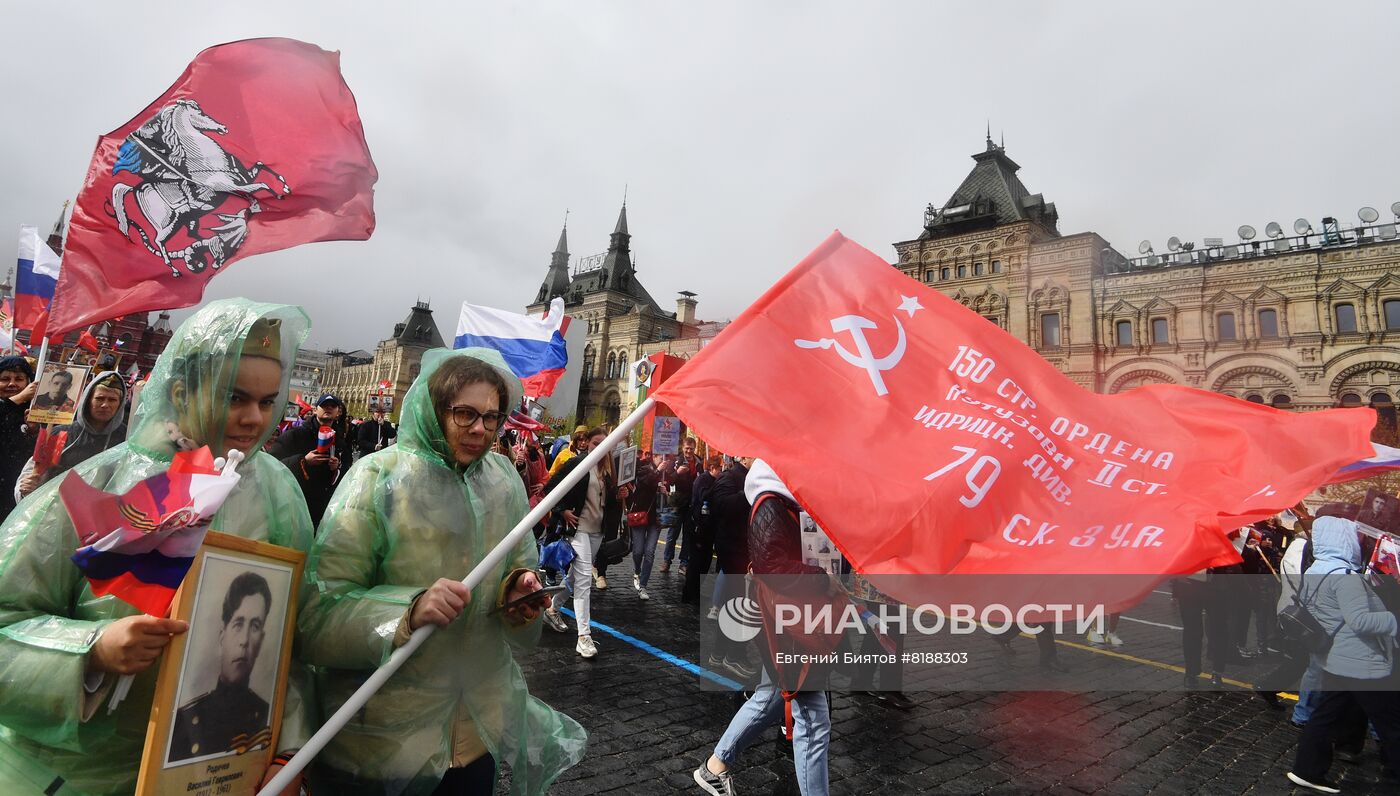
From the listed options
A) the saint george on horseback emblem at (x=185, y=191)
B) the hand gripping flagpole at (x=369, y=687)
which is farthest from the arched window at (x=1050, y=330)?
the hand gripping flagpole at (x=369, y=687)

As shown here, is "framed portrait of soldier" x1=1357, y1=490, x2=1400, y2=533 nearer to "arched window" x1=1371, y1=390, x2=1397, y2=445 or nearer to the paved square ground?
the paved square ground

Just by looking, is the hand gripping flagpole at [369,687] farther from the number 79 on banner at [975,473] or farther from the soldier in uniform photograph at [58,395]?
the soldier in uniform photograph at [58,395]

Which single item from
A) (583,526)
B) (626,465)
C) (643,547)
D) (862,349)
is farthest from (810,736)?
(643,547)

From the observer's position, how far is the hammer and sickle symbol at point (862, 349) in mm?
2756

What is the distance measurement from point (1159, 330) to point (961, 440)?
127 feet

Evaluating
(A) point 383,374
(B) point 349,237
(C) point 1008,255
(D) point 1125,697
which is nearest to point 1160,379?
(C) point 1008,255

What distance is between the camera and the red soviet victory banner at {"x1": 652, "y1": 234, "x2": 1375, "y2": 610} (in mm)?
2324

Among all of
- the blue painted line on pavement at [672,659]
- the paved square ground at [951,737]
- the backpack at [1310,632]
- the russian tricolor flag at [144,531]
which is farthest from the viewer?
the blue painted line on pavement at [672,659]

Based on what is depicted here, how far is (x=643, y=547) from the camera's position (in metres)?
10.0

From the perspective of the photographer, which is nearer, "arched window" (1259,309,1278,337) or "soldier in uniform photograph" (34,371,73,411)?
"soldier in uniform photograph" (34,371,73,411)

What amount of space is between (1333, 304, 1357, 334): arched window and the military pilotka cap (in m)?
40.5

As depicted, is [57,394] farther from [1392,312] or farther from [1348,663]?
[1392,312]

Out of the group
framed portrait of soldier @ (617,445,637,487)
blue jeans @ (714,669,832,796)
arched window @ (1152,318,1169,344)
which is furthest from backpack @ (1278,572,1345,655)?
arched window @ (1152,318,1169,344)

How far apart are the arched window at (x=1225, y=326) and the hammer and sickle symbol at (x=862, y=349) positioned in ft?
125
